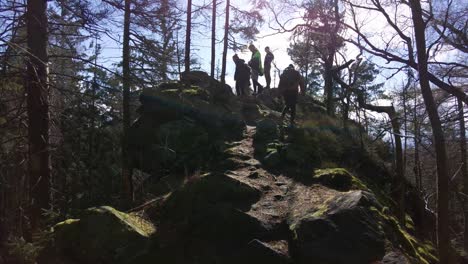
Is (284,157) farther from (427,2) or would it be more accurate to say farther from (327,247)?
(427,2)

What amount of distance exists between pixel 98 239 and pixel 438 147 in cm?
737

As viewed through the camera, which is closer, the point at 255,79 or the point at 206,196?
the point at 206,196

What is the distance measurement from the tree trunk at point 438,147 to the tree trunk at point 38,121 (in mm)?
7969

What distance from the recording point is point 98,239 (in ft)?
25.2

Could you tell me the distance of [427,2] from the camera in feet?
40.0

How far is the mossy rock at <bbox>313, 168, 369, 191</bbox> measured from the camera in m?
9.71

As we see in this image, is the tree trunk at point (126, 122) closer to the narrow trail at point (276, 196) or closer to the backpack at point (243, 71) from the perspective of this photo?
the narrow trail at point (276, 196)

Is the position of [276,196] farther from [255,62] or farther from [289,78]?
[255,62]

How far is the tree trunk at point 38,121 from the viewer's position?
8.23 m

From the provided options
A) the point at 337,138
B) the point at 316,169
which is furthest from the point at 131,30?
the point at 337,138

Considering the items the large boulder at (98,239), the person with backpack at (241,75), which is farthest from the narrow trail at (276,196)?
the person with backpack at (241,75)

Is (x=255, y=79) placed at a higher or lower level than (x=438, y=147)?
higher

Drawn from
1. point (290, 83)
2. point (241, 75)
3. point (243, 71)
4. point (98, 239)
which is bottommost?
point (98, 239)

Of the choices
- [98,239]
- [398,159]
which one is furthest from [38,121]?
[398,159]
